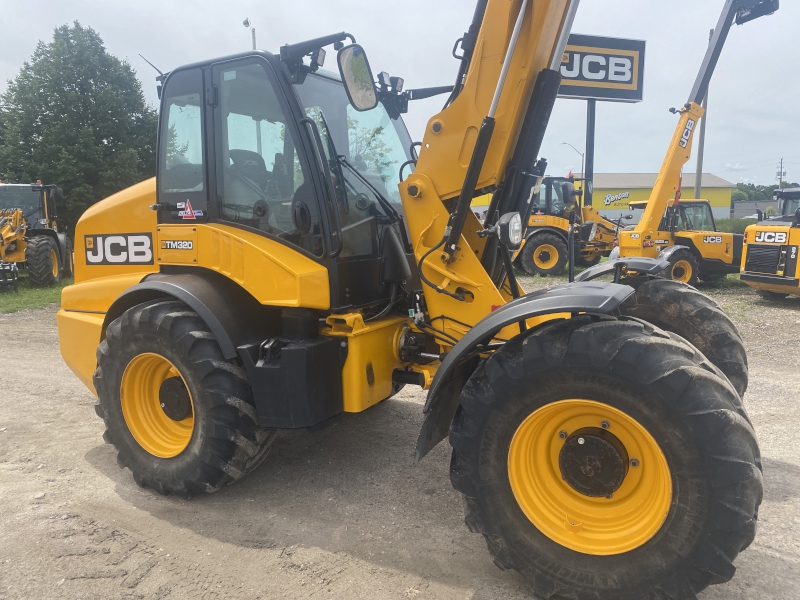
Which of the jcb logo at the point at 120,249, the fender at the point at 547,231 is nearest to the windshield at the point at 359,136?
the jcb logo at the point at 120,249

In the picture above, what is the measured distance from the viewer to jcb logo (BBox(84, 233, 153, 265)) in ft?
13.9

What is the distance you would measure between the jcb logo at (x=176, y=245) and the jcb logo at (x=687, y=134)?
9.50m

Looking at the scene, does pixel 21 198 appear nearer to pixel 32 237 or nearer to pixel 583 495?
pixel 32 237

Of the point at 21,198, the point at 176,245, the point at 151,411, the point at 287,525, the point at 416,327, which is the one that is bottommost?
the point at 287,525

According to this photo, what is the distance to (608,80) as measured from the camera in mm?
18828

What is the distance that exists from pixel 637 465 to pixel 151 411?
312 cm

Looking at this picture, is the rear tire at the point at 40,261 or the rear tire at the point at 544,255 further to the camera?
the rear tire at the point at 544,255

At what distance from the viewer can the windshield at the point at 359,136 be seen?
3.60 metres

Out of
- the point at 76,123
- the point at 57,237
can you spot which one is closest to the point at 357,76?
the point at 57,237

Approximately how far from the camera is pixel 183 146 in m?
3.87

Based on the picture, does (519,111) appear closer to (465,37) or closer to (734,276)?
(465,37)

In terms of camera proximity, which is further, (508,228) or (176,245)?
(176,245)

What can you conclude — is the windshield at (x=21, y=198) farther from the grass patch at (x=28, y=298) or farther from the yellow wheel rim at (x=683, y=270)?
the yellow wheel rim at (x=683, y=270)

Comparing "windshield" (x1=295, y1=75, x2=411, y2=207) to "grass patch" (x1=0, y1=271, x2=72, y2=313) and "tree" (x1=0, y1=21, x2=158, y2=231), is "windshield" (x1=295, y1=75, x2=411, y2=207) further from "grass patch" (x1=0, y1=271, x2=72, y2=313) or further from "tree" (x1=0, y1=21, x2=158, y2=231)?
"tree" (x1=0, y1=21, x2=158, y2=231)
